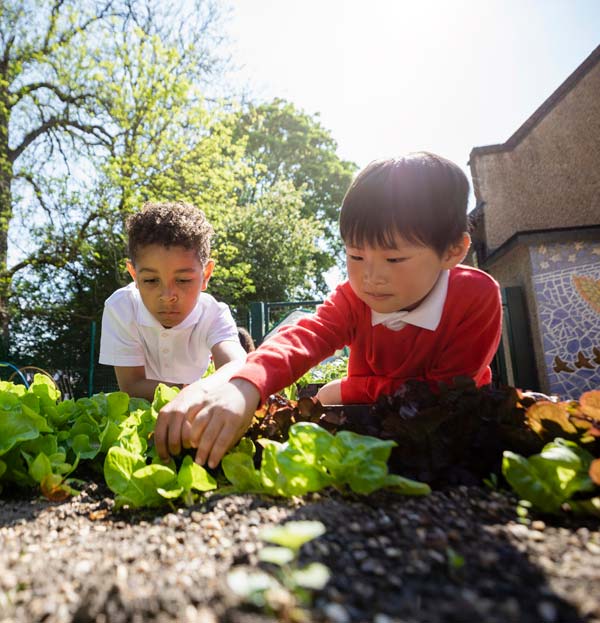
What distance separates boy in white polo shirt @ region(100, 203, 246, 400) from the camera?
8.18 feet

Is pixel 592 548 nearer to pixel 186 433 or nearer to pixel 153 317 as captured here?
pixel 186 433

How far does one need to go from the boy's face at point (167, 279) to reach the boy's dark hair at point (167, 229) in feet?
0.15

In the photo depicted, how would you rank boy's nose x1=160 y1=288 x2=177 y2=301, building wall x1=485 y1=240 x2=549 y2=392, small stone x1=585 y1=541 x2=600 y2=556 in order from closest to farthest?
small stone x1=585 y1=541 x2=600 y2=556
boy's nose x1=160 y1=288 x2=177 y2=301
building wall x1=485 y1=240 x2=549 y2=392

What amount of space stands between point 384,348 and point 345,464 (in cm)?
102

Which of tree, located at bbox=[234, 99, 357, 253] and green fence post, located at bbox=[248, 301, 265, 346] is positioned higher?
tree, located at bbox=[234, 99, 357, 253]

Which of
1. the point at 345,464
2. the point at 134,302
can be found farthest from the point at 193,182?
the point at 345,464

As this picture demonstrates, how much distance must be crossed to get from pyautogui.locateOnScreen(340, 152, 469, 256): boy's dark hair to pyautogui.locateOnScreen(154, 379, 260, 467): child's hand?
685 millimetres

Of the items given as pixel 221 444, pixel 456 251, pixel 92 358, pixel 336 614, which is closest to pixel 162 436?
pixel 221 444

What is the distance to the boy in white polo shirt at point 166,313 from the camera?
2492 millimetres

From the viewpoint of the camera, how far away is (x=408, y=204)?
1.59 metres

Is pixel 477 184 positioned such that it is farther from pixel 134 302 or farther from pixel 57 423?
pixel 57 423

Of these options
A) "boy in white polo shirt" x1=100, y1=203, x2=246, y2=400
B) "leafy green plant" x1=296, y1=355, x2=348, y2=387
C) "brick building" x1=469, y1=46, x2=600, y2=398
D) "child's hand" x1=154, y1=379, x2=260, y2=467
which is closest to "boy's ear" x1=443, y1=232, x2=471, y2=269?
"child's hand" x1=154, y1=379, x2=260, y2=467

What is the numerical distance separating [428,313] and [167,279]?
135 cm

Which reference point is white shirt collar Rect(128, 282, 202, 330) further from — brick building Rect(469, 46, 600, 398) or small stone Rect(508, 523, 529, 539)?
brick building Rect(469, 46, 600, 398)
